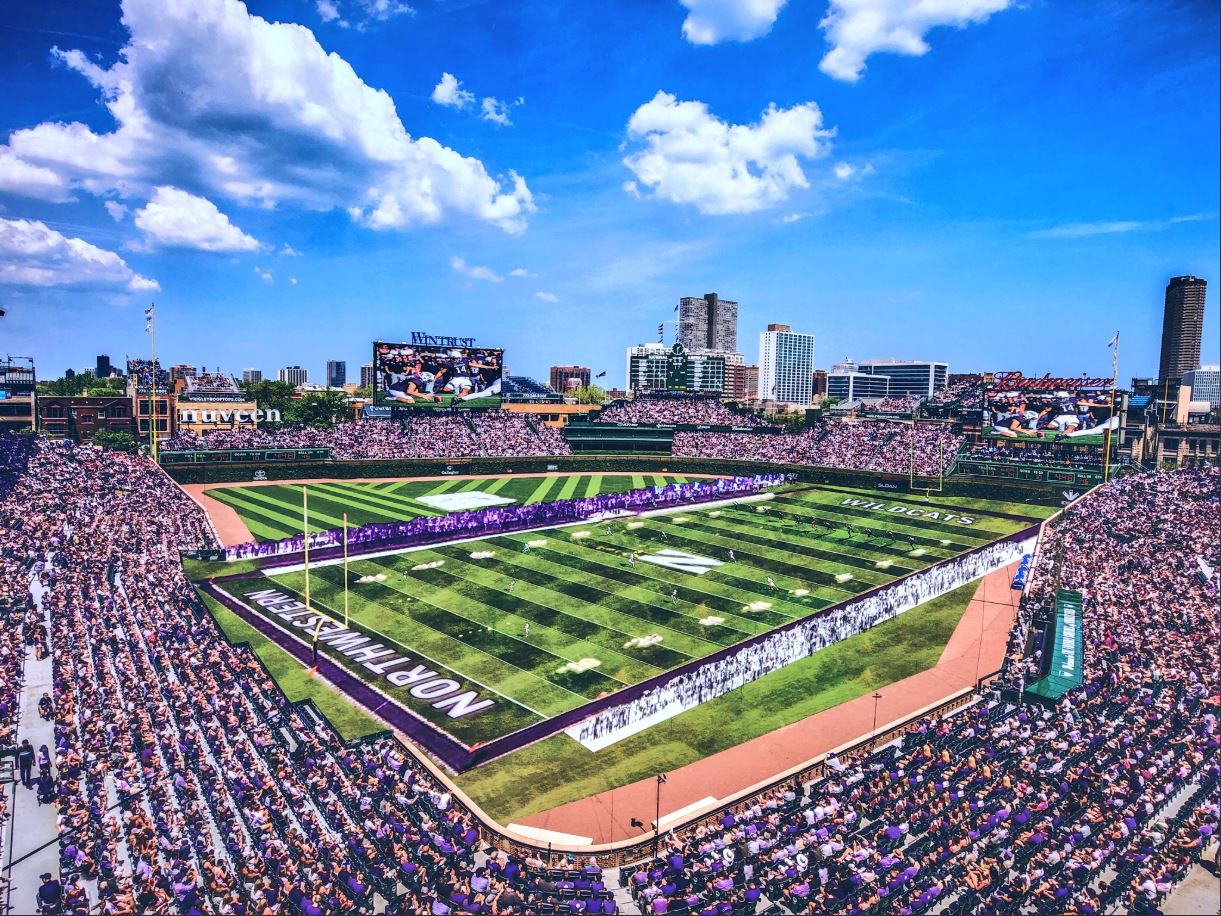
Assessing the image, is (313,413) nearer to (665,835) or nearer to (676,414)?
(676,414)

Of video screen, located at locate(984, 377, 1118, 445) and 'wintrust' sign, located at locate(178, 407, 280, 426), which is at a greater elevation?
video screen, located at locate(984, 377, 1118, 445)

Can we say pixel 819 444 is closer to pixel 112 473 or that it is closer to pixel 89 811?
pixel 112 473

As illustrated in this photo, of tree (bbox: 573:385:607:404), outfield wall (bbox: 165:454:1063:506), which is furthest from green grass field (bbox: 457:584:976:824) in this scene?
tree (bbox: 573:385:607:404)

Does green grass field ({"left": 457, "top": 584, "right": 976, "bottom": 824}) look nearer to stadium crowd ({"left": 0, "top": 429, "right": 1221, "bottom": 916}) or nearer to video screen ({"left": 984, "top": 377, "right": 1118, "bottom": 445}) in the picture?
stadium crowd ({"left": 0, "top": 429, "right": 1221, "bottom": 916})

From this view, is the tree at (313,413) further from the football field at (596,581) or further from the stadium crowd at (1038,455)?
the stadium crowd at (1038,455)

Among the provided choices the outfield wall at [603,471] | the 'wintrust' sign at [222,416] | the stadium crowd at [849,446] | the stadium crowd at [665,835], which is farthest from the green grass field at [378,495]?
the 'wintrust' sign at [222,416]

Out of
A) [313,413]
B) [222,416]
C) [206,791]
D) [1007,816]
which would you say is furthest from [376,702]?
[313,413]
